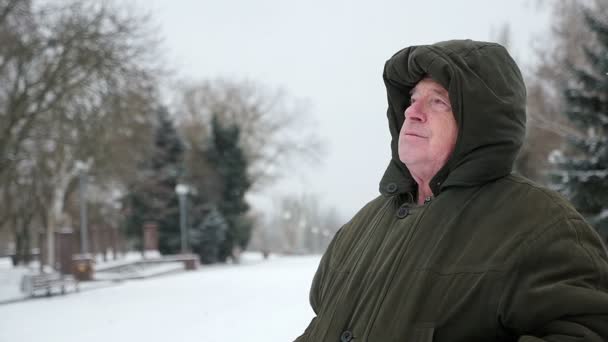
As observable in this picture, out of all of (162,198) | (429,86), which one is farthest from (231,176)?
(429,86)

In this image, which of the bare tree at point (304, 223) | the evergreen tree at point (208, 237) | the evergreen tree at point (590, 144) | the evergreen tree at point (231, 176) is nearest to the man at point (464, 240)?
the evergreen tree at point (590, 144)

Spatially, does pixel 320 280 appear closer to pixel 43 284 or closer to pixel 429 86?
pixel 429 86

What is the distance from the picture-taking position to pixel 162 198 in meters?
30.8

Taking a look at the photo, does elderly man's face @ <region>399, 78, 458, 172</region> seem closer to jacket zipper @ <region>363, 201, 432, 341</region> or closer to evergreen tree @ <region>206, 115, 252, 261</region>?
jacket zipper @ <region>363, 201, 432, 341</region>

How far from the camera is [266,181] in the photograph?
37062mm

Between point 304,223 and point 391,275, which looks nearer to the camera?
point 391,275

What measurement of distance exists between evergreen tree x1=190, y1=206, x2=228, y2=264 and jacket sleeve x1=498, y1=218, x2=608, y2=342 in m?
29.8

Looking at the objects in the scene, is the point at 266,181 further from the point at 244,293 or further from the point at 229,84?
the point at 244,293

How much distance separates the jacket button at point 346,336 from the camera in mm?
1565

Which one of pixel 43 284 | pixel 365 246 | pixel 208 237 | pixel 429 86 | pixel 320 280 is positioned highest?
pixel 429 86

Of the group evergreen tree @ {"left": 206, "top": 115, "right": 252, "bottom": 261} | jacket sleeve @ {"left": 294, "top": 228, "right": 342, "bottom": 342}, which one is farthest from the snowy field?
evergreen tree @ {"left": 206, "top": 115, "right": 252, "bottom": 261}

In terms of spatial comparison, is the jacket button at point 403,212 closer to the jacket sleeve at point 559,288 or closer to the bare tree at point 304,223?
the jacket sleeve at point 559,288

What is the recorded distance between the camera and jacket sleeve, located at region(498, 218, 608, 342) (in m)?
1.24

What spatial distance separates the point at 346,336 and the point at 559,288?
1.87 feet
